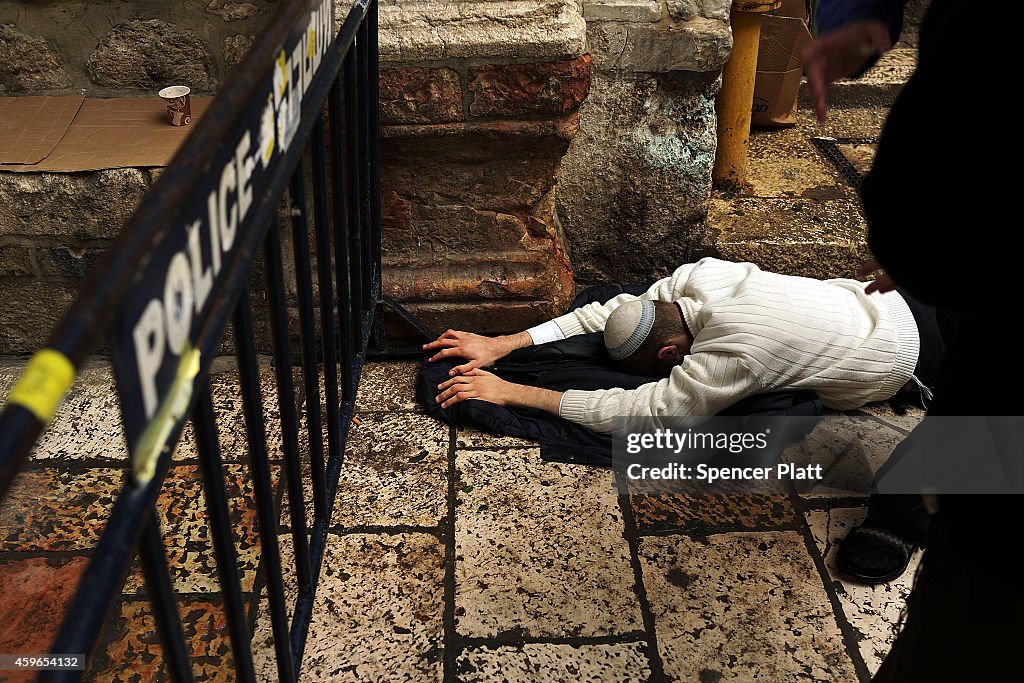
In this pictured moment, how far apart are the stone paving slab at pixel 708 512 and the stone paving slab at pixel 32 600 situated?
1.30 meters

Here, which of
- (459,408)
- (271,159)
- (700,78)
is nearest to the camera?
(271,159)

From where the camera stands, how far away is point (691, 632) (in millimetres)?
1966

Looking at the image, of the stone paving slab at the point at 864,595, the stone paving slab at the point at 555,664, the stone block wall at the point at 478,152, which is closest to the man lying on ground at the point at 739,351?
the stone block wall at the point at 478,152

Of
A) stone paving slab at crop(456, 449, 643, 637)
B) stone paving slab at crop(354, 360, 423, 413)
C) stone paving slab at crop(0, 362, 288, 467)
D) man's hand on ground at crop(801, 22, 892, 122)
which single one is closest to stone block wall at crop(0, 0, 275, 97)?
stone paving slab at crop(0, 362, 288, 467)

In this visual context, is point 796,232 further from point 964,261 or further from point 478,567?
point 964,261

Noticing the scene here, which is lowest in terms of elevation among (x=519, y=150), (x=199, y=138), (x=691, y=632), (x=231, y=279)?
(x=691, y=632)

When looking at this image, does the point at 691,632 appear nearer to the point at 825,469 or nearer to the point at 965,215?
the point at 825,469

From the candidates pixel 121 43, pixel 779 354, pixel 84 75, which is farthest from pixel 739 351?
pixel 84 75

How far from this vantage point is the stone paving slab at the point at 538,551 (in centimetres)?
198

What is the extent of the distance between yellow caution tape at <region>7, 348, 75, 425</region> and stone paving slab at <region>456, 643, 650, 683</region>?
4.57 feet

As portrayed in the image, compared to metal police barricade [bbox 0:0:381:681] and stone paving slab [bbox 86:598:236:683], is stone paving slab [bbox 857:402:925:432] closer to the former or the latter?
metal police barricade [bbox 0:0:381:681]

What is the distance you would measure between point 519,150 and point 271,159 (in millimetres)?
1471

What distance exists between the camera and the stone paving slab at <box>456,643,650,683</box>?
185 centimetres

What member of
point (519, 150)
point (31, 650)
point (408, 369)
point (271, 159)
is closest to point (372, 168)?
point (519, 150)
